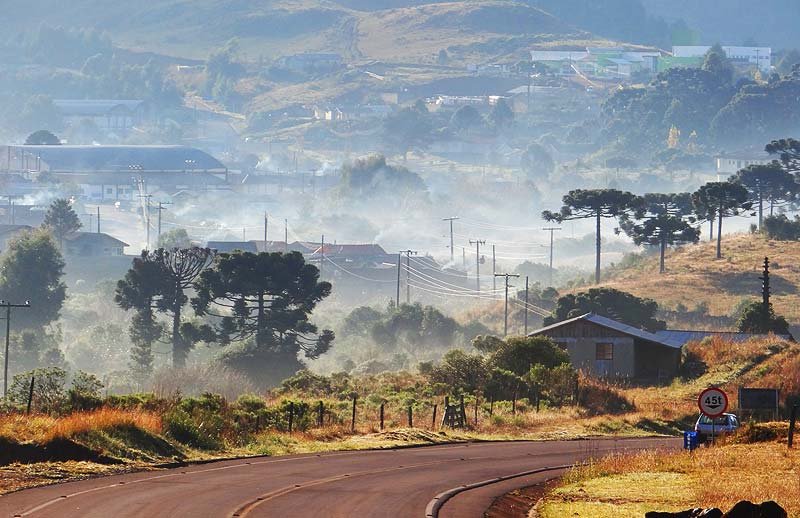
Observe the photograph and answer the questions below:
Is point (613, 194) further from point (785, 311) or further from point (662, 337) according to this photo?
point (662, 337)

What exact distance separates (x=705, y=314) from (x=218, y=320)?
4128cm

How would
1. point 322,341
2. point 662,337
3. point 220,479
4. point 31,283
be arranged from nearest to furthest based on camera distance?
point 220,479 < point 662,337 < point 322,341 < point 31,283

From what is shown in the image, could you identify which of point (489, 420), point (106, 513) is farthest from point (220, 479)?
point (489, 420)

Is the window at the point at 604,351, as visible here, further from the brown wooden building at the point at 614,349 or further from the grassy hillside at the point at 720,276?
the grassy hillside at the point at 720,276

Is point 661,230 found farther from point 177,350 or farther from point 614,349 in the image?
point 614,349

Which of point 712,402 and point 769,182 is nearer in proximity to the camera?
point 712,402

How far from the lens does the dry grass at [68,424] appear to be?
4050 centimetres

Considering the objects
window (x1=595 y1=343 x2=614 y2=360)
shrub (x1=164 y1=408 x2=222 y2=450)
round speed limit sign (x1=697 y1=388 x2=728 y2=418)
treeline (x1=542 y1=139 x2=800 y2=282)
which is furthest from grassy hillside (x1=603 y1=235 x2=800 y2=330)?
round speed limit sign (x1=697 y1=388 x2=728 y2=418)

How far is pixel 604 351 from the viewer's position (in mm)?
96000

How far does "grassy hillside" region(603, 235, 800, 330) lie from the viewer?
13825cm

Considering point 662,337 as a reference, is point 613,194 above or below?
above

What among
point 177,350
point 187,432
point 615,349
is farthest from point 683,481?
point 177,350

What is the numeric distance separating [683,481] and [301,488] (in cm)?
832

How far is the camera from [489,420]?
66.0 metres
